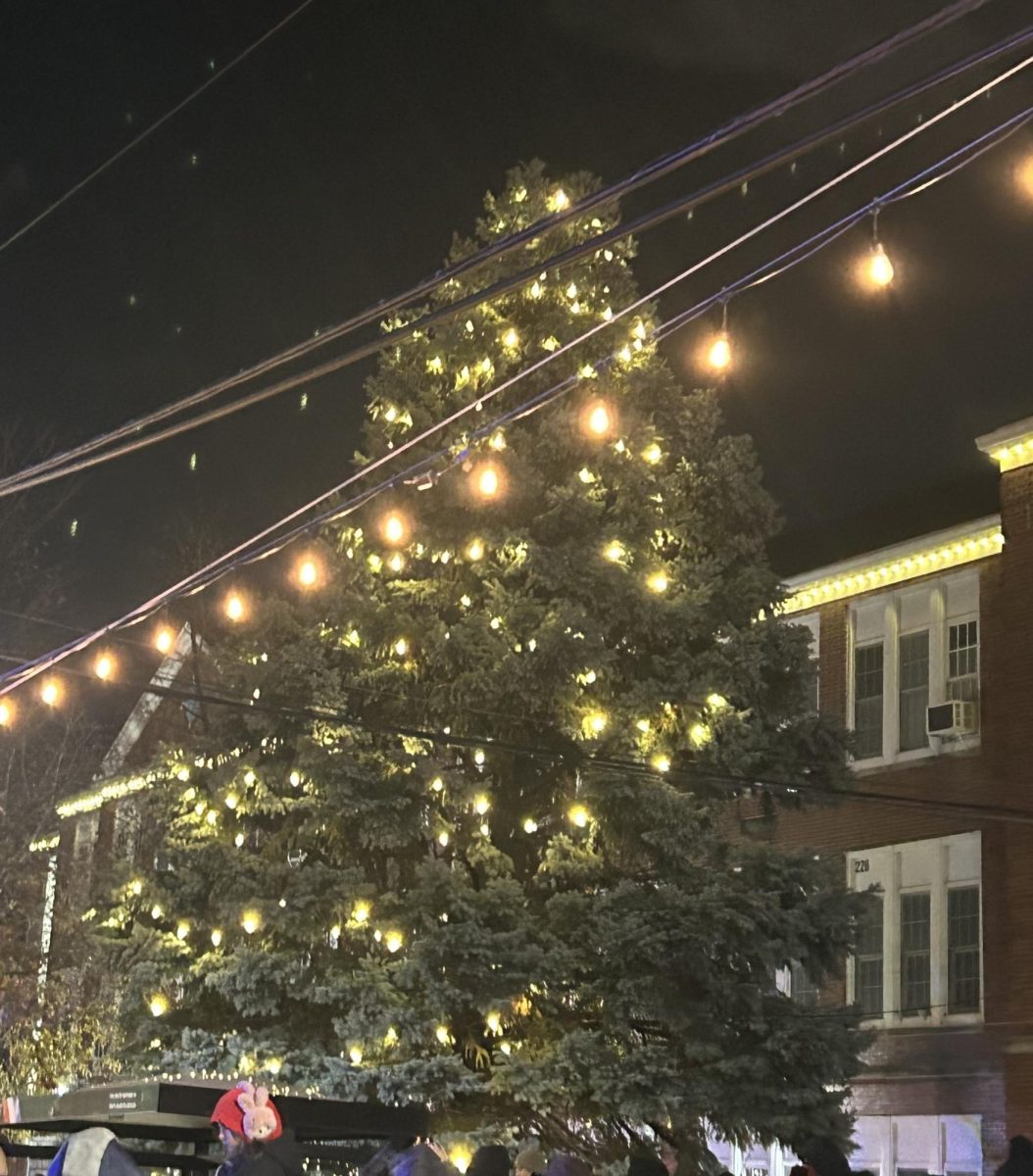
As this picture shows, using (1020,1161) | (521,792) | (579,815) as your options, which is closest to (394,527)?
(521,792)

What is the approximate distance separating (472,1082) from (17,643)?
15.0m

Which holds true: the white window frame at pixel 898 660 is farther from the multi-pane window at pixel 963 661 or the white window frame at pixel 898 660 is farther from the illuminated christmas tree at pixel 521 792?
the illuminated christmas tree at pixel 521 792

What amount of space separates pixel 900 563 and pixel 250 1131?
60.3 ft

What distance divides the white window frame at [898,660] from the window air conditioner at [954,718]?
165mm

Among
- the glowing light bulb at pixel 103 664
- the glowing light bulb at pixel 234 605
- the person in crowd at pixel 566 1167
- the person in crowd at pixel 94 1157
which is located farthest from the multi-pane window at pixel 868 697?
the person in crowd at pixel 94 1157

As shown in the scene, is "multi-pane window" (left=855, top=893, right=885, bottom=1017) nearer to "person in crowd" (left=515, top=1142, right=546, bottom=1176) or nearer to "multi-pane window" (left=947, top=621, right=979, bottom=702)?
"multi-pane window" (left=947, top=621, right=979, bottom=702)

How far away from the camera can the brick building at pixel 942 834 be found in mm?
21562

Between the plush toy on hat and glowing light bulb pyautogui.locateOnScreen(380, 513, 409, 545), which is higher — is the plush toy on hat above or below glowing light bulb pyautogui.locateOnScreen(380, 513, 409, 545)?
below

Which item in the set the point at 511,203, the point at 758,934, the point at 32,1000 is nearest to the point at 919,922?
the point at 758,934

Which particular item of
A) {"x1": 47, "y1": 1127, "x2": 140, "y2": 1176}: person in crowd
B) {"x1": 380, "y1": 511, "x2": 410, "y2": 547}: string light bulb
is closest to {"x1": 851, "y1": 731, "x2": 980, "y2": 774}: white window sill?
{"x1": 380, "y1": 511, "x2": 410, "y2": 547}: string light bulb

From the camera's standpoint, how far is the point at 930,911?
2297 cm

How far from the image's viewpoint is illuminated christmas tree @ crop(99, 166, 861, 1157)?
51.2ft

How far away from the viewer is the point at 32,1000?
2819 cm

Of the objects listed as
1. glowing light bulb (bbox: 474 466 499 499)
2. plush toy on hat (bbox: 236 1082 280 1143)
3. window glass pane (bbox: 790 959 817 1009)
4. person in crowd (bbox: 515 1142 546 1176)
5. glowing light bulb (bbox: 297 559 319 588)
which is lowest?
person in crowd (bbox: 515 1142 546 1176)
